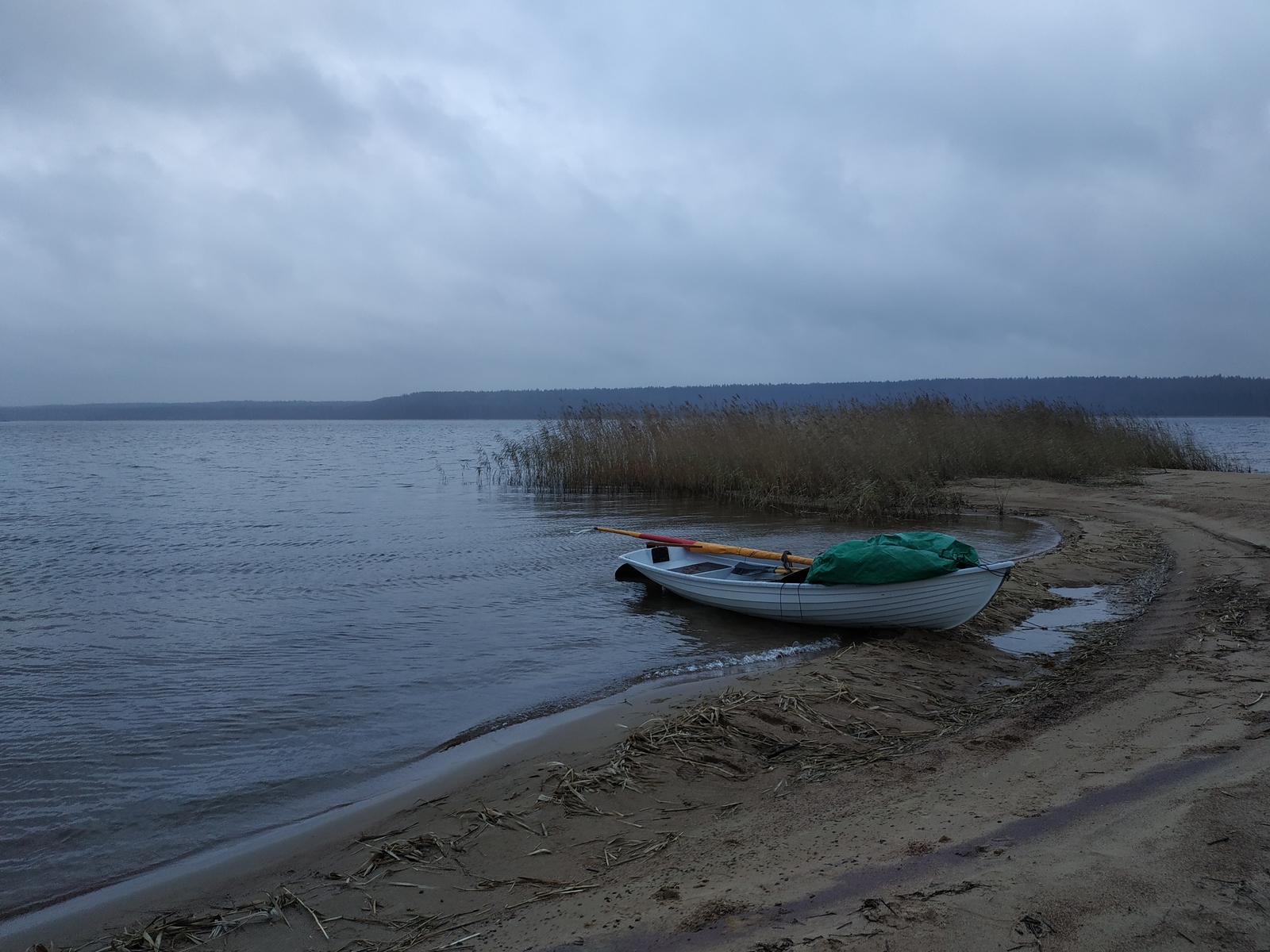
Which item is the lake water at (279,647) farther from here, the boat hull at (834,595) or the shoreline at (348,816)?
the boat hull at (834,595)

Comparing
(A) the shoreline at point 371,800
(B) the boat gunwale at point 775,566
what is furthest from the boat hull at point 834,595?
(A) the shoreline at point 371,800

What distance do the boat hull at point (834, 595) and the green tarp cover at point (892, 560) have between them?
0.33 ft

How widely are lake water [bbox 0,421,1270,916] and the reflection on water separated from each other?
0.10 ft

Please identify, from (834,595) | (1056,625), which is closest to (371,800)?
(834,595)

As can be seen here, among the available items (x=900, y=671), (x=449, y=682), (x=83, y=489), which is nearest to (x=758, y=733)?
(x=900, y=671)

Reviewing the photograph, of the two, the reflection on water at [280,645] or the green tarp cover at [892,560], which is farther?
the green tarp cover at [892,560]

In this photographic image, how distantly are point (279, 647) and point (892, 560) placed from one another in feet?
21.6

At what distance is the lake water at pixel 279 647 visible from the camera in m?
5.28

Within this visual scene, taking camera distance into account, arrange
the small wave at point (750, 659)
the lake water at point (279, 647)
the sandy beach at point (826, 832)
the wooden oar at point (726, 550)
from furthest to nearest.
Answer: the wooden oar at point (726, 550) < the small wave at point (750, 659) < the lake water at point (279, 647) < the sandy beach at point (826, 832)

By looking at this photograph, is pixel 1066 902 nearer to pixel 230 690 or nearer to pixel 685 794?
pixel 685 794

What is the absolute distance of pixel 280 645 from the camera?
8.91 metres

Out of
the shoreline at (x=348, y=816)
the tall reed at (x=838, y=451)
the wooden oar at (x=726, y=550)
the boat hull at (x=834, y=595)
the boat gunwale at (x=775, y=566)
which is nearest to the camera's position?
the shoreline at (x=348, y=816)

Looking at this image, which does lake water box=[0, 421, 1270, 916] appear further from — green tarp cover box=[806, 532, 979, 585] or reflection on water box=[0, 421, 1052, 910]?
green tarp cover box=[806, 532, 979, 585]

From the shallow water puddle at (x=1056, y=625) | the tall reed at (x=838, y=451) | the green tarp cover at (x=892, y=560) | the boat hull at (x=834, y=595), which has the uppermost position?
the tall reed at (x=838, y=451)
